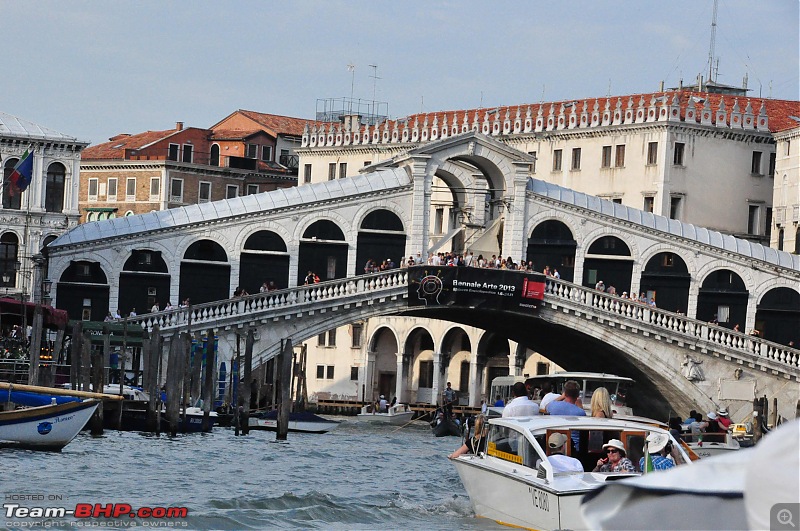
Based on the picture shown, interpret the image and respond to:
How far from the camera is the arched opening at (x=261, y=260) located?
132 feet

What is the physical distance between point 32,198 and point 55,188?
31.9 inches

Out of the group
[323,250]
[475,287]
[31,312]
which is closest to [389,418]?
[323,250]

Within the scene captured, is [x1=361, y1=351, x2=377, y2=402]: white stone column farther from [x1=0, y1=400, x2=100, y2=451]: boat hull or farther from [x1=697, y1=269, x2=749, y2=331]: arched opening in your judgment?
[x1=0, y1=400, x2=100, y2=451]: boat hull

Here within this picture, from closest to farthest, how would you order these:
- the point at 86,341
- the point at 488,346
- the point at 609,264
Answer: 1. the point at 86,341
2. the point at 609,264
3. the point at 488,346

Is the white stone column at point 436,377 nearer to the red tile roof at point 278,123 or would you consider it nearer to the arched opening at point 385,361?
the arched opening at point 385,361

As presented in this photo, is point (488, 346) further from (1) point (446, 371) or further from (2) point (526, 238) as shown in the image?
(2) point (526, 238)

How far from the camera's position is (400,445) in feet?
111

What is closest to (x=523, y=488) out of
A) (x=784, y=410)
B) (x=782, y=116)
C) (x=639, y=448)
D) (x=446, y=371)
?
(x=639, y=448)

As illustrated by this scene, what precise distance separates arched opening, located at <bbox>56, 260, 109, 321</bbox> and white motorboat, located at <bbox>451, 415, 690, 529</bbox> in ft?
81.7

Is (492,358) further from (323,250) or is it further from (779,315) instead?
(323,250)

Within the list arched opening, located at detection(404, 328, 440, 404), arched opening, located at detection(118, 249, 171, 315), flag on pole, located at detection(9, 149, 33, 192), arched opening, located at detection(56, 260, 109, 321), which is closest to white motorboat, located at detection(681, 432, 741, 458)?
arched opening, located at detection(118, 249, 171, 315)

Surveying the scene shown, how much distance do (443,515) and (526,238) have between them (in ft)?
78.6

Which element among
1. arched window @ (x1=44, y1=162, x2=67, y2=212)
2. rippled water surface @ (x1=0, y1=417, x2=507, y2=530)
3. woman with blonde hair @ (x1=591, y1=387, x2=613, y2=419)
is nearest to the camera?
woman with blonde hair @ (x1=591, y1=387, x2=613, y2=419)

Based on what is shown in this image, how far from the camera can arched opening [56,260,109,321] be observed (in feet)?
129
